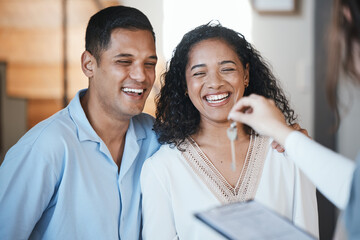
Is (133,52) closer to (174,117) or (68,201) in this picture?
(174,117)

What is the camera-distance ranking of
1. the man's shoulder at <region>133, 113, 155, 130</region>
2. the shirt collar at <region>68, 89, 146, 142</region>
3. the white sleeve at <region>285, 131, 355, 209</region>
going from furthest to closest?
the man's shoulder at <region>133, 113, 155, 130</region> < the shirt collar at <region>68, 89, 146, 142</region> < the white sleeve at <region>285, 131, 355, 209</region>

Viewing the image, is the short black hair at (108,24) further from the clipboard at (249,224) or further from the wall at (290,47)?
the wall at (290,47)

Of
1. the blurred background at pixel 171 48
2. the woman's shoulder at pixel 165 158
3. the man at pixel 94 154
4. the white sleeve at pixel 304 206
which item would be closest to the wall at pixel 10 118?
the blurred background at pixel 171 48

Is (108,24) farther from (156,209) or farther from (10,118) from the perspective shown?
(10,118)

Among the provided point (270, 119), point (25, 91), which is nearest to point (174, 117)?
point (270, 119)

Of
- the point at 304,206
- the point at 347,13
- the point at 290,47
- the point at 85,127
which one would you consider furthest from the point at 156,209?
the point at 290,47

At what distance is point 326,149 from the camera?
3.38ft

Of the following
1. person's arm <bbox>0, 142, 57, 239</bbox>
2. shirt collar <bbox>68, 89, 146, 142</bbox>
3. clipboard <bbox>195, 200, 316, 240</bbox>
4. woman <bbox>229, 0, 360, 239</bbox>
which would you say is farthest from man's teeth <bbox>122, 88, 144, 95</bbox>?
clipboard <bbox>195, 200, 316, 240</bbox>

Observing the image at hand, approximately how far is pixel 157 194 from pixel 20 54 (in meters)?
1.77

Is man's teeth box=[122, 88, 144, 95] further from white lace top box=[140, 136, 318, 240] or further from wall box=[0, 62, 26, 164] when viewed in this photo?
wall box=[0, 62, 26, 164]

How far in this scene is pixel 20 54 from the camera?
274 centimetres

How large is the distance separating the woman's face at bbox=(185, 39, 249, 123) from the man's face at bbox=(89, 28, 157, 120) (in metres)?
0.20

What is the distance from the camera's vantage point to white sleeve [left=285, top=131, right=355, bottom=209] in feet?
3.27

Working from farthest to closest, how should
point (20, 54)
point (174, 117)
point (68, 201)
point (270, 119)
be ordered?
point (20, 54), point (174, 117), point (68, 201), point (270, 119)
